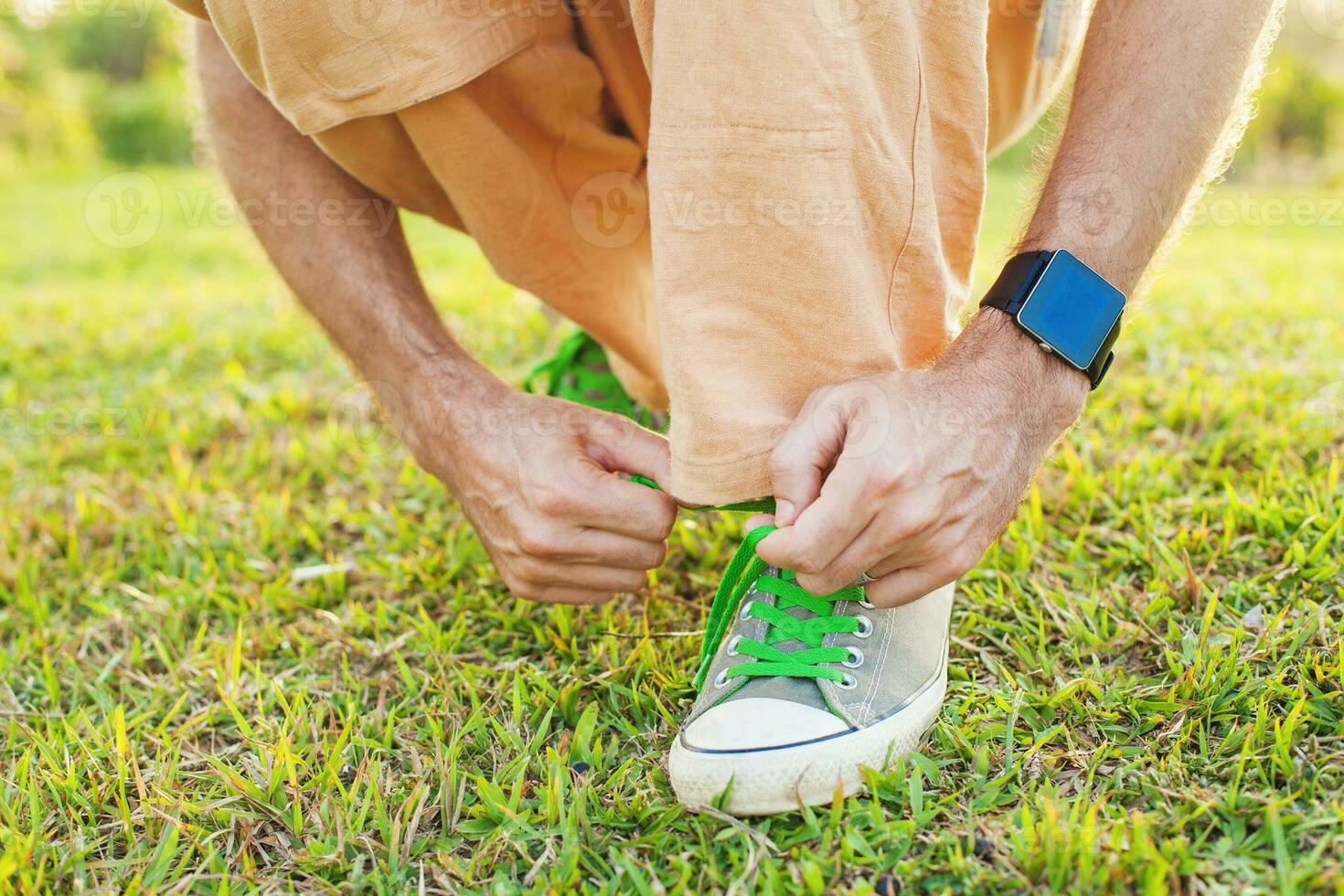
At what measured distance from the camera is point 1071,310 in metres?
1.10

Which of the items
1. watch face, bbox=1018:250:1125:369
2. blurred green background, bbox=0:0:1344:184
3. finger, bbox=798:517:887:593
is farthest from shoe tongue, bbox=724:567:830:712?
blurred green background, bbox=0:0:1344:184

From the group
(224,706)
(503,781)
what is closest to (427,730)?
(503,781)

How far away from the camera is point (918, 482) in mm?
989

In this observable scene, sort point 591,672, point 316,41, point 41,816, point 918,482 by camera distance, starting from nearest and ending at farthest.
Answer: point 918,482 < point 41,816 < point 316,41 < point 591,672

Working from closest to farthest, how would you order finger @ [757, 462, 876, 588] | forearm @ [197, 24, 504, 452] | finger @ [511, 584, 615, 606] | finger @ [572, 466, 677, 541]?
finger @ [757, 462, 876, 588] → finger @ [572, 466, 677, 541] → finger @ [511, 584, 615, 606] → forearm @ [197, 24, 504, 452]

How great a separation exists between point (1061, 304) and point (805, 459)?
13.4 inches

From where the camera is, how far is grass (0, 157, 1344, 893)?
99cm

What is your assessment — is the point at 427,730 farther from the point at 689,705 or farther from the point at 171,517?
the point at 171,517

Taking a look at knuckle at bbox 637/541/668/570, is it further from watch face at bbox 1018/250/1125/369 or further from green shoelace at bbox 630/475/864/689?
watch face at bbox 1018/250/1125/369

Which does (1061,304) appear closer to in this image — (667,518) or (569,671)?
(667,518)

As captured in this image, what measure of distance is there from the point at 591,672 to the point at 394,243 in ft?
2.52

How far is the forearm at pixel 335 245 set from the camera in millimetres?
1523

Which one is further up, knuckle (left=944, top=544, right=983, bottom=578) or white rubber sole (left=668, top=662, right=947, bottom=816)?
knuckle (left=944, top=544, right=983, bottom=578)

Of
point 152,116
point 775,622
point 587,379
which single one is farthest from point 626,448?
point 152,116
